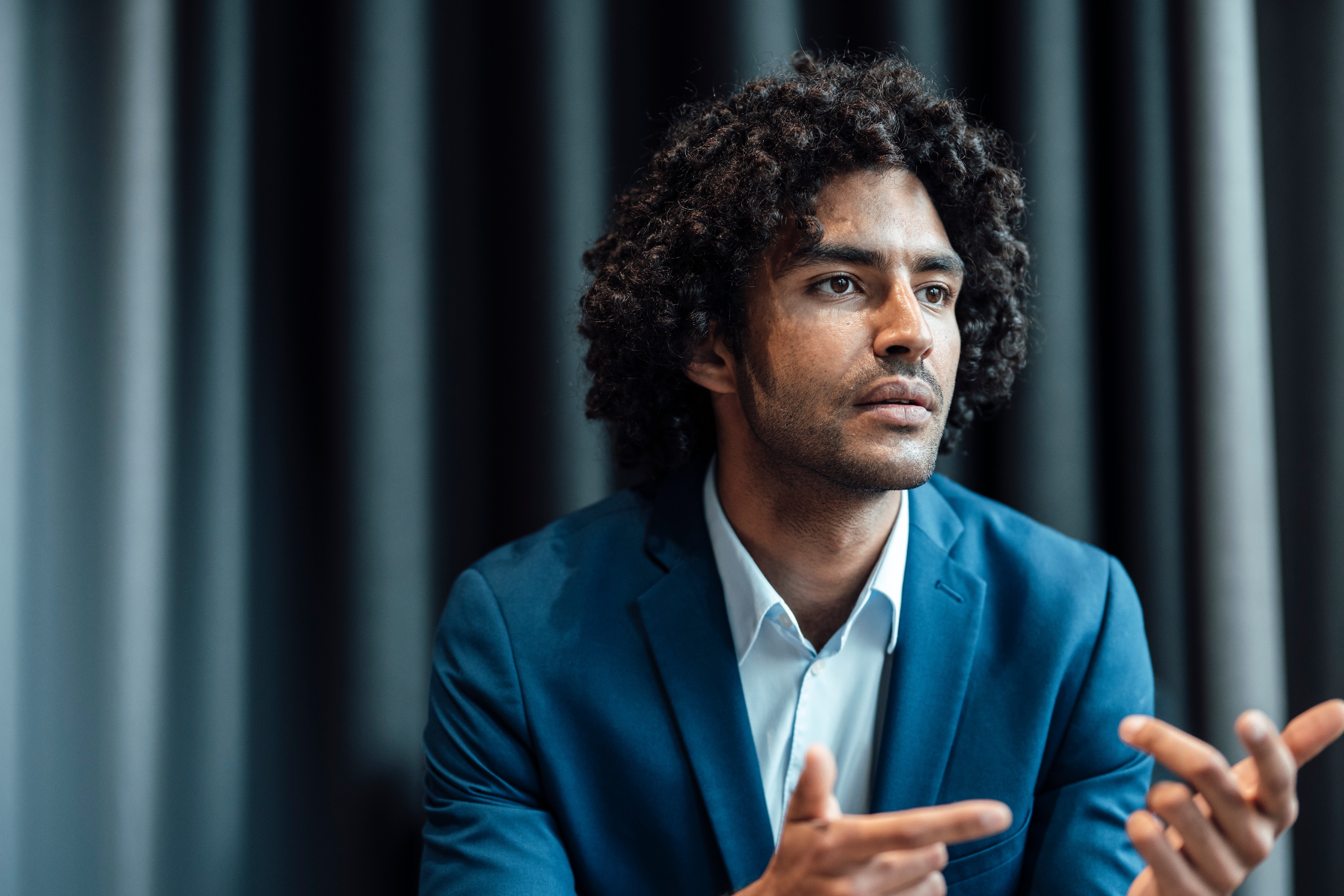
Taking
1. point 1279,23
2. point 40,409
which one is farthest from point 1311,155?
point 40,409

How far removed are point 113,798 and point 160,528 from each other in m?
0.40

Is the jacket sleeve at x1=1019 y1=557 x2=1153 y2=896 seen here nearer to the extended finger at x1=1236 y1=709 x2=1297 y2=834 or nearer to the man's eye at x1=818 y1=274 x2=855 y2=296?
the extended finger at x1=1236 y1=709 x2=1297 y2=834

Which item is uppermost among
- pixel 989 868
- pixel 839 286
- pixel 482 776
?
pixel 839 286

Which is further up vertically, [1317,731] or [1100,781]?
[1317,731]

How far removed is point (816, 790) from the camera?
0.78 m

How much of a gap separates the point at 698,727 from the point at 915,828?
0.40 meters

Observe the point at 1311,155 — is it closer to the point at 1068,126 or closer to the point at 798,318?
the point at 1068,126

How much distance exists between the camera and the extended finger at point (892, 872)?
0.79 meters

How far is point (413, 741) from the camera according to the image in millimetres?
1448

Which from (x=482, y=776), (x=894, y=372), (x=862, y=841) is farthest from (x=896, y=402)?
(x=482, y=776)

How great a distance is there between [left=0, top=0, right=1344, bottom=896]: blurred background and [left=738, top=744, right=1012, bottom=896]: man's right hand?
31.7 inches

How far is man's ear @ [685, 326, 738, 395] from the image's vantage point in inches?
49.6

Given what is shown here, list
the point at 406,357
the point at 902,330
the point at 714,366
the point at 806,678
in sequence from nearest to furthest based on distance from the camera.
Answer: the point at 902,330 < the point at 806,678 < the point at 714,366 < the point at 406,357

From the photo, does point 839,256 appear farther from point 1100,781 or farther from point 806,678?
point 1100,781
